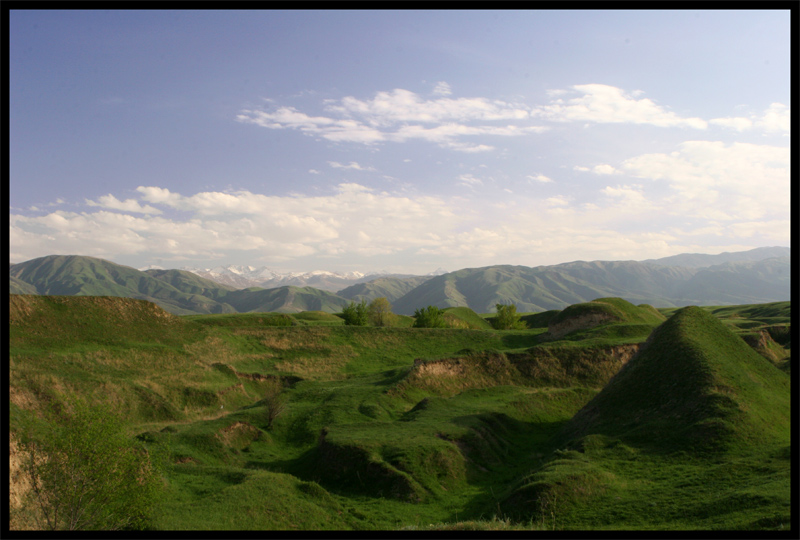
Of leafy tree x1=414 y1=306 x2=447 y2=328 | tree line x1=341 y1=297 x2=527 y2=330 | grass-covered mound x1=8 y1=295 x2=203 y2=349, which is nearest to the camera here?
grass-covered mound x1=8 y1=295 x2=203 y2=349

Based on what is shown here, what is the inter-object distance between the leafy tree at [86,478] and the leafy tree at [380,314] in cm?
9191

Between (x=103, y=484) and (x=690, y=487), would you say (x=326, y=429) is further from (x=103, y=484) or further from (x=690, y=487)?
(x=690, y=487)

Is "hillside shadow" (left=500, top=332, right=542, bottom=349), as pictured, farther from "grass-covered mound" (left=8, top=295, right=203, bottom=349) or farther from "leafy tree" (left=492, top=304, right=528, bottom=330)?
"grass-covered mound" (left=8, top=295, right=203, bottom=349)

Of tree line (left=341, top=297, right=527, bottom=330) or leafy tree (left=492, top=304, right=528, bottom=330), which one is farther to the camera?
leafy tree (left=492, top=304, right=528, bottom=330)

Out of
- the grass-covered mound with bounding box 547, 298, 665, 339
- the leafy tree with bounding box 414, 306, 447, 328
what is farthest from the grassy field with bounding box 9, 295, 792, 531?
the leafy tree with bounding box 414, 306, 447, 328

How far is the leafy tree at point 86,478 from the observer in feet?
55.2

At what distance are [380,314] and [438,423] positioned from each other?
250ft

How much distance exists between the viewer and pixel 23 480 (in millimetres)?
22750

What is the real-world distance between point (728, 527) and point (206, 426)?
36.0 m

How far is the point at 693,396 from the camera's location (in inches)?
1230

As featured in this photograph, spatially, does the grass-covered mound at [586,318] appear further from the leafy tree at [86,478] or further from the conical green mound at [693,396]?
the leafy tree at [86,478]

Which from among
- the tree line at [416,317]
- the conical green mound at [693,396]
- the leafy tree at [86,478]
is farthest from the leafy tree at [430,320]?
the leafy tree at [86,478]

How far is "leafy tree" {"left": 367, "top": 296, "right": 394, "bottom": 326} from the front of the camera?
364 ft

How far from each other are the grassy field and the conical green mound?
0.16m
